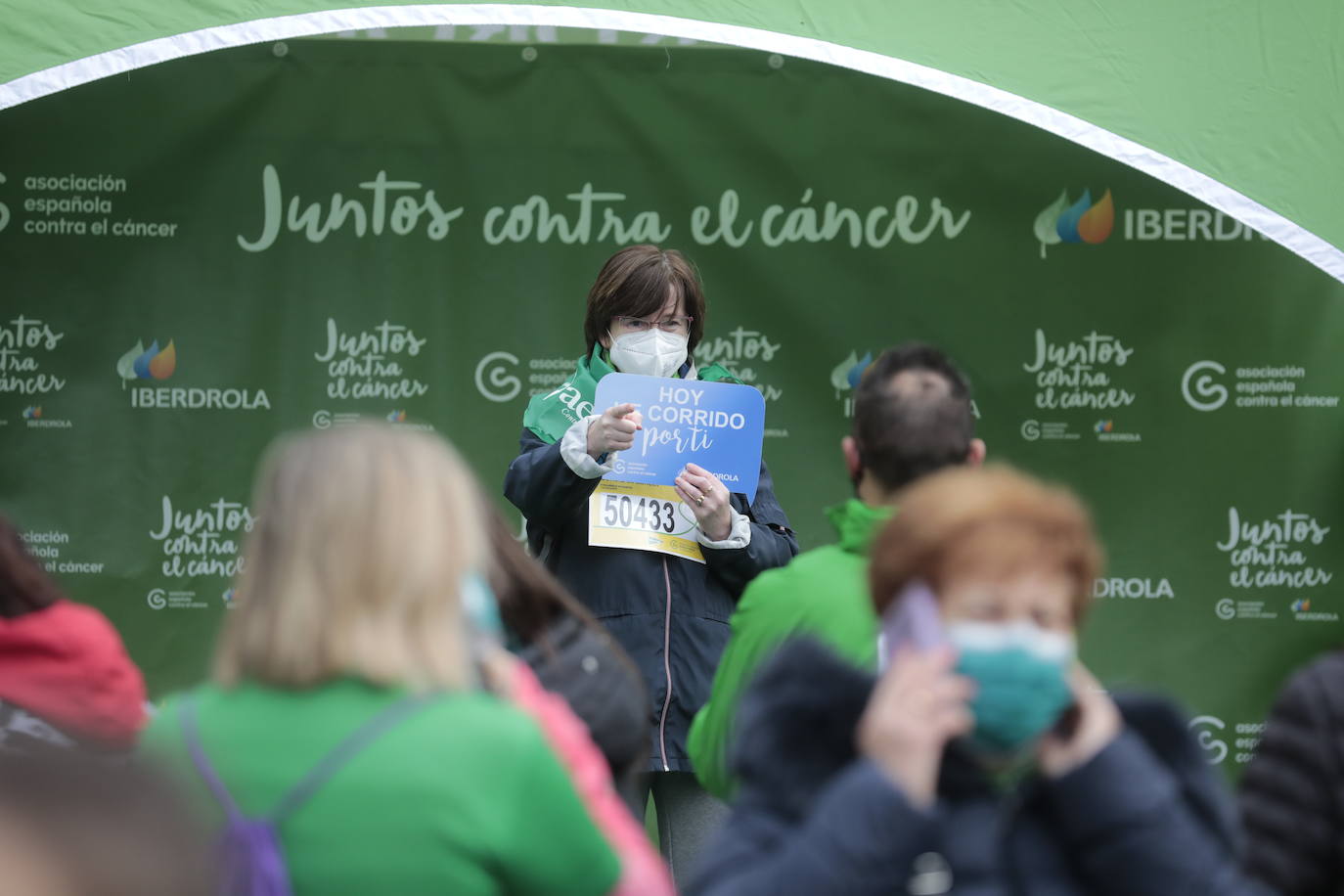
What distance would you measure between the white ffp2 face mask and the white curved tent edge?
1.10m

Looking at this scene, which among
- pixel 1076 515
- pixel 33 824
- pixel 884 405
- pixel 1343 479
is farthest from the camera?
pixel 1343 479

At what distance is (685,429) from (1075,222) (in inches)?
112

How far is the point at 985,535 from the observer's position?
2.05m

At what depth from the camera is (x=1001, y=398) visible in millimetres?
6246

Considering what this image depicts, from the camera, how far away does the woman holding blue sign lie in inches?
151

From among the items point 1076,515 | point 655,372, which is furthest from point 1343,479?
point 1076,515

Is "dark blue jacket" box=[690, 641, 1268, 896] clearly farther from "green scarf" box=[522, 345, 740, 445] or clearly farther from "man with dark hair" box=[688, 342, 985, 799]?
"green scarf" box=[522, 345, 740, 445]

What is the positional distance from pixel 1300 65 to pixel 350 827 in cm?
413

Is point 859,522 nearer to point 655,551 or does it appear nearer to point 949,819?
point 949,819

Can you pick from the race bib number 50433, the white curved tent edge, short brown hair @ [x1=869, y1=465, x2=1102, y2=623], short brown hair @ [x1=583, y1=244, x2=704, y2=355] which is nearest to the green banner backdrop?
the white curved tent edge

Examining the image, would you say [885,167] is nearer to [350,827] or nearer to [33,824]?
[350,827]

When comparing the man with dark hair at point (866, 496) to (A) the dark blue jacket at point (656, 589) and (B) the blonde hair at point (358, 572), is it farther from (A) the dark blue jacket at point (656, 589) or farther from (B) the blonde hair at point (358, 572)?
(A) the dark blue jacket at point (656, 589)

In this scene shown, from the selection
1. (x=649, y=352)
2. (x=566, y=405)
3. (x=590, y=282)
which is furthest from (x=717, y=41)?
(x=590, y=282)

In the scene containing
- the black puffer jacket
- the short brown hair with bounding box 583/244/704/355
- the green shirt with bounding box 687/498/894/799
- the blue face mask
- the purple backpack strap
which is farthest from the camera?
the short brown hair with bounding box 583/244/704/355
